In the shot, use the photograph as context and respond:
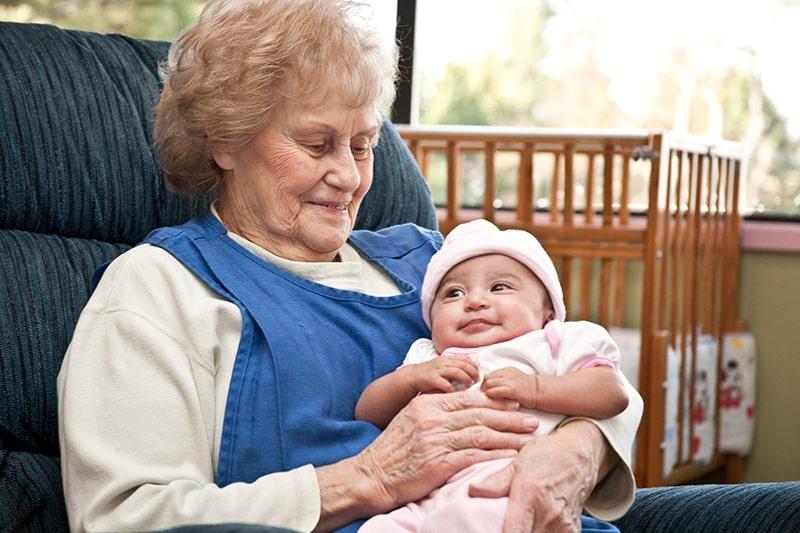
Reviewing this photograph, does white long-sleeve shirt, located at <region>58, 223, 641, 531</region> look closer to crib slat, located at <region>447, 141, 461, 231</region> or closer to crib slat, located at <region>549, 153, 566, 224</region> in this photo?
crib slat, located at <region>447, 141, 461, 231</region>

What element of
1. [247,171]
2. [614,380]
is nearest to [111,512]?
[247,171]

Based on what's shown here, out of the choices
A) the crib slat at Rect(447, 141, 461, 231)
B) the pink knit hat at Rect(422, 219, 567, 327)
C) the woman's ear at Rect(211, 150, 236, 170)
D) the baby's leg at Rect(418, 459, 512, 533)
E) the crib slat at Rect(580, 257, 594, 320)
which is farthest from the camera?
the crib slat at Rect(580, 257, 594, 320)

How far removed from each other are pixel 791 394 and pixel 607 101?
1248mm

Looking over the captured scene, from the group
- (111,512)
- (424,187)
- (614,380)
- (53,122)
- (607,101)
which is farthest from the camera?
(607,101)

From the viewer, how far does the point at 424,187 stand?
6.97 feet

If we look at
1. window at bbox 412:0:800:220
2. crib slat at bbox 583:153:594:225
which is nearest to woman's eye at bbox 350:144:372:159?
crib slat at bbox 583:153:594:225

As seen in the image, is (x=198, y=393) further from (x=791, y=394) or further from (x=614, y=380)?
(x=791, y=394)

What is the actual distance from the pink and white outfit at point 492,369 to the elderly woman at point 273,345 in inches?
0.7

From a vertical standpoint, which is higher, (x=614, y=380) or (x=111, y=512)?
(x=614, y=380)

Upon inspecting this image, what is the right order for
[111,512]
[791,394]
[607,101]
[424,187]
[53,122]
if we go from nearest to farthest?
1. [111,512]
2. [53,122]
3. [424,187]
4. [791,394]
5. [607,101]

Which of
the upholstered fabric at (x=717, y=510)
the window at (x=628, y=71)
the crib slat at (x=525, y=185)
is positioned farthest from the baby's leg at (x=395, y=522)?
the window at (x=628, y=71)

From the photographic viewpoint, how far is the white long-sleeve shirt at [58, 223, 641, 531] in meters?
1.40

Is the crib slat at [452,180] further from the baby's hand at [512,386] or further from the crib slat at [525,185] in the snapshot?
the baby's hand at [512,386]

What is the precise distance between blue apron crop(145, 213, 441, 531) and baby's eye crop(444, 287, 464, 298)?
12cm
